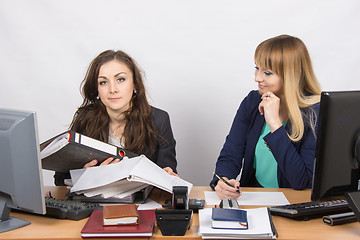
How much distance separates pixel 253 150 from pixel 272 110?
0.34 metres

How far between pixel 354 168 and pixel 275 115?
0.65 m

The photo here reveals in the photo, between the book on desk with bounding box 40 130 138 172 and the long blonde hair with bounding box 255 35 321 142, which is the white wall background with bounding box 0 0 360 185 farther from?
the book on desk with bounding box 40 130 138 172

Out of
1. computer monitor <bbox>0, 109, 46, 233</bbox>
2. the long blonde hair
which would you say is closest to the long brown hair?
the long blonde hair

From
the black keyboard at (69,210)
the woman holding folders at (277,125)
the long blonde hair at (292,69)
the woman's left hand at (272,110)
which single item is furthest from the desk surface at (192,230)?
the long blonde hair at (292,69)

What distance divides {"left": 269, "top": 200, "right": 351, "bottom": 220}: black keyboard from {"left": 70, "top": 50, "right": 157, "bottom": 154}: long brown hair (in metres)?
0.99

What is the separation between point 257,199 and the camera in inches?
72.3

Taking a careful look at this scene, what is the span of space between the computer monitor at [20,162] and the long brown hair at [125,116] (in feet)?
3.02

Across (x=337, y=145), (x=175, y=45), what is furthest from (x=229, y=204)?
(x=175, y=45)

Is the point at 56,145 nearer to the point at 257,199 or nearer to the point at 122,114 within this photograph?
the point at 122,114

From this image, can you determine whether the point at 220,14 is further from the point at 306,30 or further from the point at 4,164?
the point at 4,164

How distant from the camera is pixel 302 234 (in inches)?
56.5

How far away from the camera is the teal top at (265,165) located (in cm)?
233

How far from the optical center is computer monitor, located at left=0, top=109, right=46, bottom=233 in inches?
54.9

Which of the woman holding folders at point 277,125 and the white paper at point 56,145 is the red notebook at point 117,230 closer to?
the white paper at point 56,145
